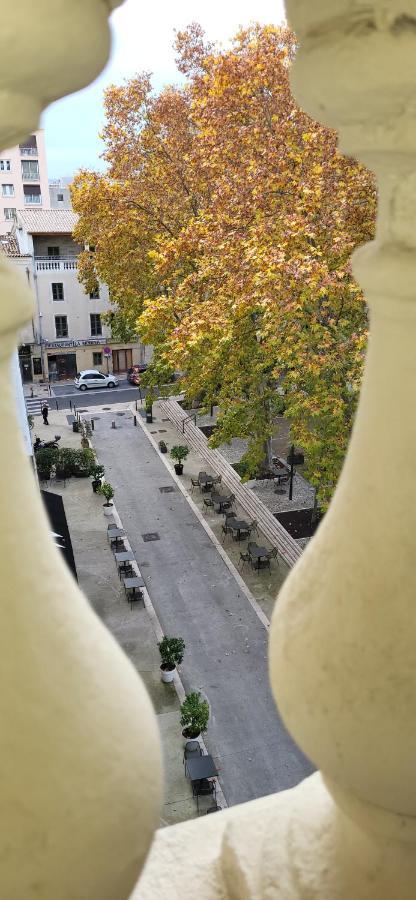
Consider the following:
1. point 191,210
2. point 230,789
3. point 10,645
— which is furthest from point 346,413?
point 10,645

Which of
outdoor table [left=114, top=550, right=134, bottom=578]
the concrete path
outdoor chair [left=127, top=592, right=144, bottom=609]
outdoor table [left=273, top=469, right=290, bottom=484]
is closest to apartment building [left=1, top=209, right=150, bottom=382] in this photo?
the concrete path

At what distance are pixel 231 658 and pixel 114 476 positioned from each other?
922cm

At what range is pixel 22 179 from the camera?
35188 mm

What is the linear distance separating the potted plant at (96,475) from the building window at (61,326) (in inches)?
498

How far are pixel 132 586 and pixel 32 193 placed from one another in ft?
92.7

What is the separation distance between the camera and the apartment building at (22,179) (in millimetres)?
34656

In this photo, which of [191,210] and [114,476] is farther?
[114,476]

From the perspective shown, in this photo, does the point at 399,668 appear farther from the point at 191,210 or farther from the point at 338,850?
the point at 191,210

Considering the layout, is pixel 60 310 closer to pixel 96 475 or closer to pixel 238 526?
pixel 96 475

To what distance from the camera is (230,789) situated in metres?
9.70

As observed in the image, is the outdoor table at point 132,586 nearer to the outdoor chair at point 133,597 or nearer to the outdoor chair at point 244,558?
the outdoor chair at point 133,597

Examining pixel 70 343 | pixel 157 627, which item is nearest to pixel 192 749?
pixel 157 627

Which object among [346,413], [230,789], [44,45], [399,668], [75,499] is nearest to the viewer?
[44,45]

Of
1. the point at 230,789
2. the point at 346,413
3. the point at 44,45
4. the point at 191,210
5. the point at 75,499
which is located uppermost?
the point at 191,210
